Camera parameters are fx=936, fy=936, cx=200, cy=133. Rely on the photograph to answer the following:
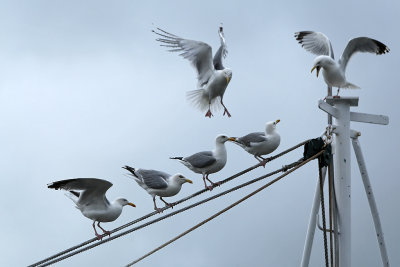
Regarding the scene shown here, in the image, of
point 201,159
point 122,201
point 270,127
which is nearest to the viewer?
point 201,159

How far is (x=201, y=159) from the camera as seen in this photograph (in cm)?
1119

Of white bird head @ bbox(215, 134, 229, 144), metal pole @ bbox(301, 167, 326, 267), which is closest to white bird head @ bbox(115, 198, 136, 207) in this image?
white bird head @ bbox(215, 134, 229, 144)

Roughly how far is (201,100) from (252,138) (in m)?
2.22

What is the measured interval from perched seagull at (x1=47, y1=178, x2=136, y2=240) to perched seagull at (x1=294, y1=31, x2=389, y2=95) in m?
3.41

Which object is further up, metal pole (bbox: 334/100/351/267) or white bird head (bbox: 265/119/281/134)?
white bird head (bbox: 265/119/281/134)

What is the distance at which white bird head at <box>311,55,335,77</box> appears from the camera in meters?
12.8

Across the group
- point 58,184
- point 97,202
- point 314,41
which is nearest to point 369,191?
point 314,41

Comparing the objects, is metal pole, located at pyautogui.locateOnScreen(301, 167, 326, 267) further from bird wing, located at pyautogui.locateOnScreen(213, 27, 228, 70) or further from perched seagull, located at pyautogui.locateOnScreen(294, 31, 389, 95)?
bird wing, located at pyautogui.locateOnScreen(213, 27, 228, 70)

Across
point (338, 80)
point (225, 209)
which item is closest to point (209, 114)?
point (338, 80)

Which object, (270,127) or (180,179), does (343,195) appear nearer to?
(270,127)

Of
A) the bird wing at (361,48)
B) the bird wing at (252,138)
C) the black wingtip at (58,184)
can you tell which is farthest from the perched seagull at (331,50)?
the black wingtip at (58,184)

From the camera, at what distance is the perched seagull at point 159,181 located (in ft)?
36.8

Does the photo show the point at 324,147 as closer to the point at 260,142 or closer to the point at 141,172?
the point at 260,142

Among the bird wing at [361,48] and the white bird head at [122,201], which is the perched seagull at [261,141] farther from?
the bird wing at [361,48]
